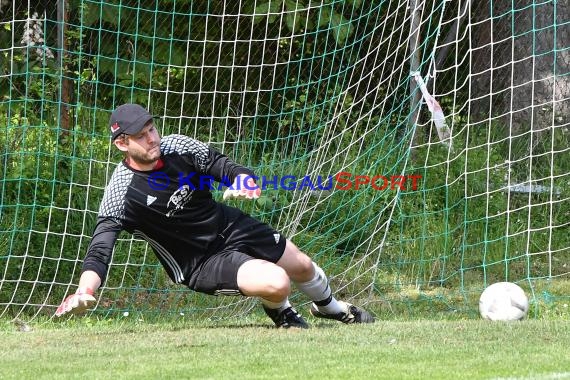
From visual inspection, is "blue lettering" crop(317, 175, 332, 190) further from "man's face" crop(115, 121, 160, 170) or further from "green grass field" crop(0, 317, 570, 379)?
"man's face" crop(115, 121, 160, 170)

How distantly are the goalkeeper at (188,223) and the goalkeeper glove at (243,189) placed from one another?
7cm

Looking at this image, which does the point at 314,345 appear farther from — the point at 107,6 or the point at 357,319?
the point at 107,6

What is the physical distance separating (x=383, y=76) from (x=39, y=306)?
11.5 feet

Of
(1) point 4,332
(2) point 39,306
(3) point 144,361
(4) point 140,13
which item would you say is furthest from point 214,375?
(4) point 140,13

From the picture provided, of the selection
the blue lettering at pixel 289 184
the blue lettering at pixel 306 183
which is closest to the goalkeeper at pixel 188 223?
the blue lettering at pixel 306 183

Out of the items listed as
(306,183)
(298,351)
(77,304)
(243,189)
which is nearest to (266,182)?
(306,183)

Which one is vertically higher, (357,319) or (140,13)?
(140,13)

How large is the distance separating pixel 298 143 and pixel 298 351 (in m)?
3.69

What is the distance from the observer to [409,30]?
354 inches

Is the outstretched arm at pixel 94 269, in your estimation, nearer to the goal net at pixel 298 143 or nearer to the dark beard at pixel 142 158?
the dark beard at pixel 142 158

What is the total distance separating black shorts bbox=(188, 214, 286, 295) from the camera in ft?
21.2

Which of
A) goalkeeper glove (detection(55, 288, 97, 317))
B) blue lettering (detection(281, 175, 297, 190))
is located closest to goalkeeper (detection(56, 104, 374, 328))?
goalkeeper glove (detection(55, 288, 97, 317))

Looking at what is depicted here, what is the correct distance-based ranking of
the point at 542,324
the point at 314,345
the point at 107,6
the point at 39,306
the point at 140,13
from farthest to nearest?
1. the point at 140,13
2. the point at 107,6
3. the point at 39,306
4. the point at 542,324
5. the point at 314,345

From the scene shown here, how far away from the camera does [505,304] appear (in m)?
6.91
